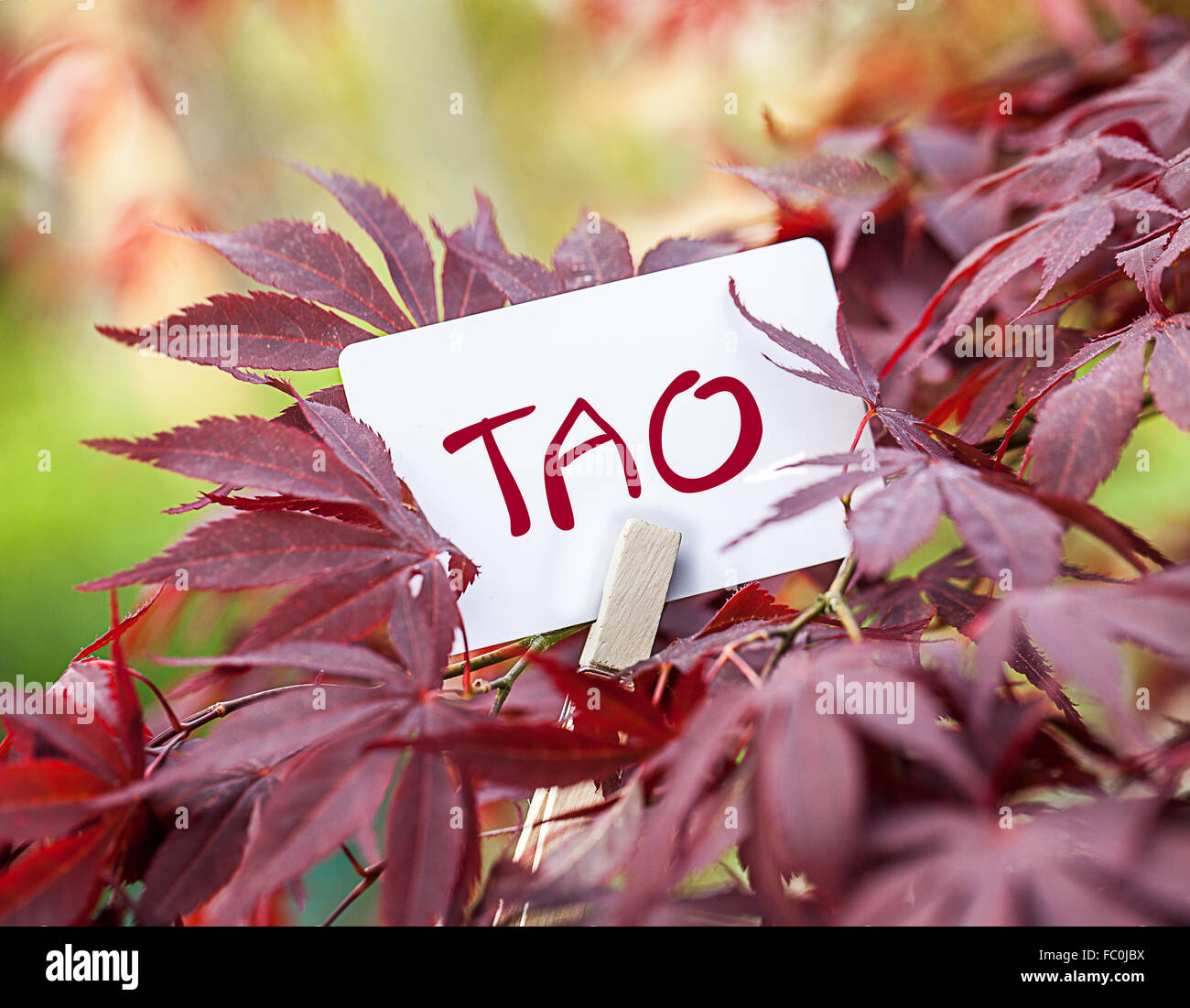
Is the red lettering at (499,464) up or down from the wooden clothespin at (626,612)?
up

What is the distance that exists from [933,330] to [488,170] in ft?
5.13

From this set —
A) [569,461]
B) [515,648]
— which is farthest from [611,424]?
[515,648]

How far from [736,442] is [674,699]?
0.59 ft

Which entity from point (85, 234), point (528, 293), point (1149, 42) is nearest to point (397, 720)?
point (528, 293)

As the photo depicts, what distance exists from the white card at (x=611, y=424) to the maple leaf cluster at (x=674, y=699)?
0.09 ft

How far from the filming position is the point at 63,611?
5.04 ft

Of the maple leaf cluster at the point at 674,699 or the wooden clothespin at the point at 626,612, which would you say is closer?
the maple leaf cluster at the point at 674,699

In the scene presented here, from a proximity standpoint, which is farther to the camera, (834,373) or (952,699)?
(834,373)

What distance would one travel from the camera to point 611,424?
445 millimetres

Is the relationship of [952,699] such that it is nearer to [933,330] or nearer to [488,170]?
[933,330]

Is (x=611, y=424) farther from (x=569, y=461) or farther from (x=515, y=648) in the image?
(x=515, y=648)

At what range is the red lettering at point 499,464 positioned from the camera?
1.42 ft

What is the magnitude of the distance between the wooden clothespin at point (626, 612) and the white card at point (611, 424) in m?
0.02

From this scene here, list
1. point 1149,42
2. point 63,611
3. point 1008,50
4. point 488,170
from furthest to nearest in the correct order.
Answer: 1. point 488,170
2. point 63,611
3. point 1008,50
4. point 1149,42
